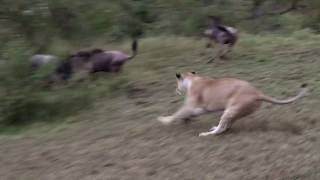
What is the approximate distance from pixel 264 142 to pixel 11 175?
1.95 m

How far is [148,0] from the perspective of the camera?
881 cm

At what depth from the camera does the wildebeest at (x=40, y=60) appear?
6602 mm

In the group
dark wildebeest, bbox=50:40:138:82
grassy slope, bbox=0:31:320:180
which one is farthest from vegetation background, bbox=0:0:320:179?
dark wildebeest, bbox=50:40:138:82

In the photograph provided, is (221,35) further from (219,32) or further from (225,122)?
(225,122)

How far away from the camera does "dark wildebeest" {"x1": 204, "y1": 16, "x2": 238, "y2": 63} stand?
8.47 metres

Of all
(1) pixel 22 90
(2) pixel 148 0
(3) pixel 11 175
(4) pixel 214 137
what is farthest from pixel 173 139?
(2) pixel 148 0

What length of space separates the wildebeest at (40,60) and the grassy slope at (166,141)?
61 cm

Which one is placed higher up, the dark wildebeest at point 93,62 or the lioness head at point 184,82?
the lioness head at point 184,82

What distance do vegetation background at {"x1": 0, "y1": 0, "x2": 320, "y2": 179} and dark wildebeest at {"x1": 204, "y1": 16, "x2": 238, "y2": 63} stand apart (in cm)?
13

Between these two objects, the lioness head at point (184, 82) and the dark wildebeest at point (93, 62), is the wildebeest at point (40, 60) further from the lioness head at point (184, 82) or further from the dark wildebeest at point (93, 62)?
the lioness head at point (184, 82)

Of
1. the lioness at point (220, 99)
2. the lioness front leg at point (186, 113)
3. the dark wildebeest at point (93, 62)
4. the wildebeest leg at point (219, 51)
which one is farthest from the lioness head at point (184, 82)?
the wildebeest leg at point (219, 51)

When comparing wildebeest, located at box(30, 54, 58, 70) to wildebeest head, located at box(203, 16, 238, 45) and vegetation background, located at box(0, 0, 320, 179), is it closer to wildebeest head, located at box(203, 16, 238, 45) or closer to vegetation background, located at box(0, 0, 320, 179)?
vegetation background, located at box(0, 0, 320, 179)

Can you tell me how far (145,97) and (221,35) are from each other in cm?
195

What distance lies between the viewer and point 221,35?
851 centimetres
